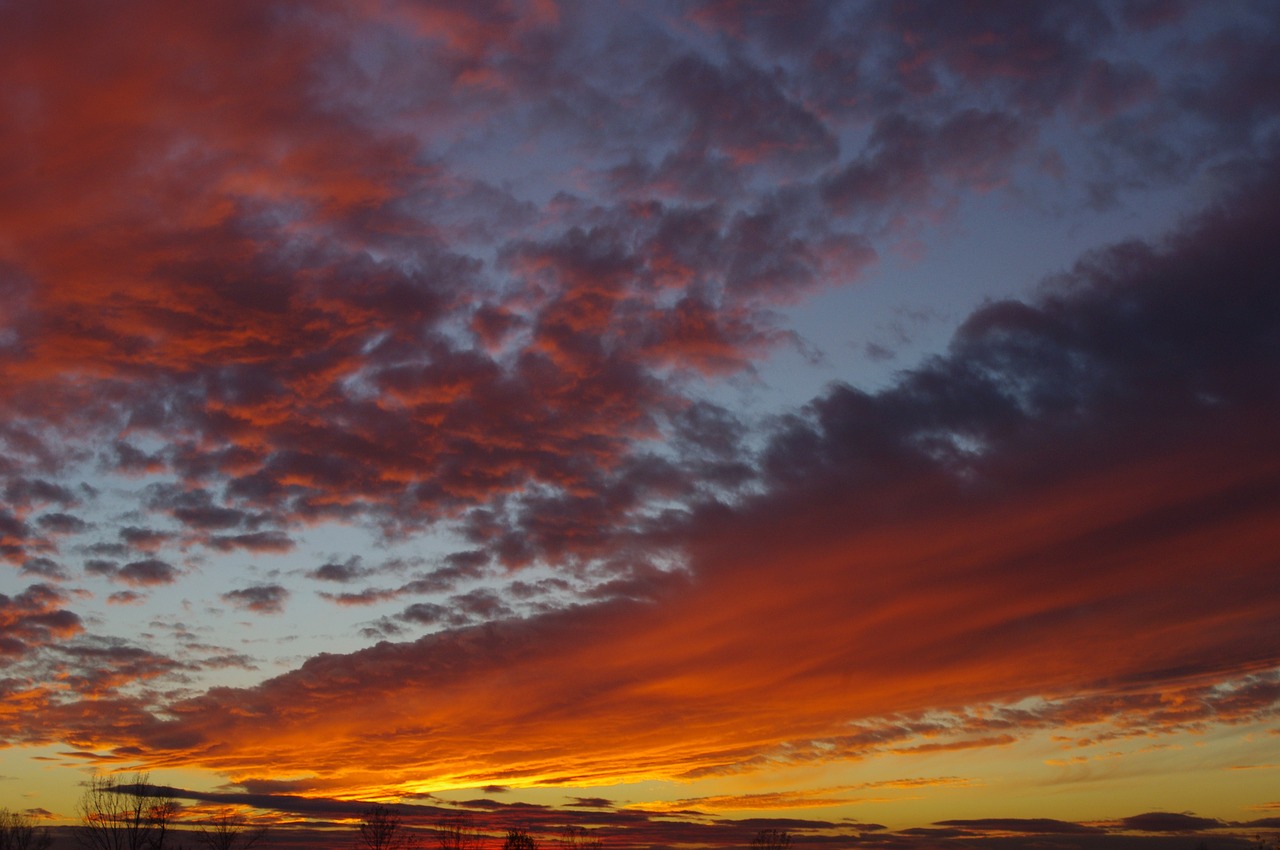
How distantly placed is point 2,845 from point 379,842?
1113 inches

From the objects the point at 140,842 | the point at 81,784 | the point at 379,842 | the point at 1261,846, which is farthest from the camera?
the point at 1261,846

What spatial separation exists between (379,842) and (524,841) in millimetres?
12602

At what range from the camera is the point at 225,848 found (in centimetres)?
7894

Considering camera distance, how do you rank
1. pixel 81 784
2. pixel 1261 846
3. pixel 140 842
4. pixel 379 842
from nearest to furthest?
pixel 140 842 < pixel 81 784 < pixel 379 842 < pixel 1261 846

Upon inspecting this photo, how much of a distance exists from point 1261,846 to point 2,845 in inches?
4324

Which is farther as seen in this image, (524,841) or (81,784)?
(524,841)

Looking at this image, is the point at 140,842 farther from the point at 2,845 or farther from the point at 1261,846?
the point at 1261,846

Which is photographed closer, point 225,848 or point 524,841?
point 225,848

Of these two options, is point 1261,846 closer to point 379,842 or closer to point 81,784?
point 379,842

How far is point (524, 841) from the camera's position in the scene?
3489 inches

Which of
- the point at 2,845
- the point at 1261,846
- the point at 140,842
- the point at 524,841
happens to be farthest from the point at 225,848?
the point at 1261,846

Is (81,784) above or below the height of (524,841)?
above

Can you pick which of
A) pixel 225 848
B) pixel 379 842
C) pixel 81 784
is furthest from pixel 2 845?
pixel 379 842

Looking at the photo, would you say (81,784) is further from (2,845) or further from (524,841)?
(524,841)
